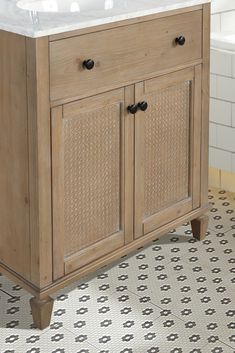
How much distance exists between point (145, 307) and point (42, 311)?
1.15ft

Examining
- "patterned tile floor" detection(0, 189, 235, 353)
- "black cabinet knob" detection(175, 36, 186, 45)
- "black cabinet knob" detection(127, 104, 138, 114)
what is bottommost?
"patterned tile floor" detection(0, 189, 235, 353)

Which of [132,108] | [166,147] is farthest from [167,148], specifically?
[132,108]

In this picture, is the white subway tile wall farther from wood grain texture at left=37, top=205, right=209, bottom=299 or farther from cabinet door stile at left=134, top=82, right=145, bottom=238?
cabinet door stile at left=134, top=82, right=145, bottom=238

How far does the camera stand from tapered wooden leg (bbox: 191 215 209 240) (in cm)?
319

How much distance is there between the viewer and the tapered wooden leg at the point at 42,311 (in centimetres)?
262

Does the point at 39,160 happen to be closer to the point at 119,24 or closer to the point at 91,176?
the point at 91,176

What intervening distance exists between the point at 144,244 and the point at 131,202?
189 mm

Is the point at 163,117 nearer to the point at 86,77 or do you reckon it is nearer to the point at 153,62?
the point at 153,62

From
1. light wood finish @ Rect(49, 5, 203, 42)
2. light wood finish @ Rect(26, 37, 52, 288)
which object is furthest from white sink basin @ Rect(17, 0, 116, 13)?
light wood finish @ Rect(26, 37, 52, 288)

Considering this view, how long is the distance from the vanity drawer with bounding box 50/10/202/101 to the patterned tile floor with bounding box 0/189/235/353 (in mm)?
712

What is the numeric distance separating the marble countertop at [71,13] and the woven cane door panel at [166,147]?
0.30 metres

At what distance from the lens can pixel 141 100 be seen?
275 centimetres

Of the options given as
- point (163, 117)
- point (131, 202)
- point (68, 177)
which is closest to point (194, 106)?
point (163, 117)

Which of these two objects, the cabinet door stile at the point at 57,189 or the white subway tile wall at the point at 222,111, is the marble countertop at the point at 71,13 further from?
the white subway tile wall at the point at 222,111
